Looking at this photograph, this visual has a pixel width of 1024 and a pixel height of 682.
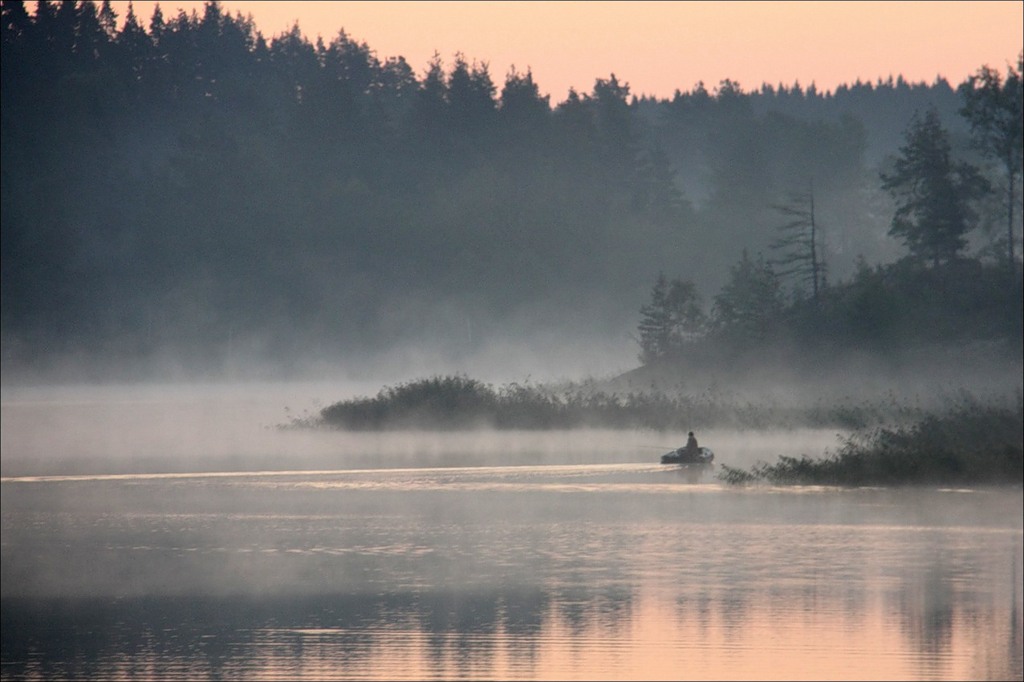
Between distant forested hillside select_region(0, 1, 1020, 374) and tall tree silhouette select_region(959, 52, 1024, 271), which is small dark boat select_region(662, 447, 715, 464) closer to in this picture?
tall tree silhouette select_region(959, 52, 1024, 271)

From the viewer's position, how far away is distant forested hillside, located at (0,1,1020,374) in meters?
176

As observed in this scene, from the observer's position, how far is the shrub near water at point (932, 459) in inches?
1921

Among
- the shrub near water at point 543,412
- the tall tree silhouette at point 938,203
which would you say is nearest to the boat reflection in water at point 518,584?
the shrub near water at point 543,412

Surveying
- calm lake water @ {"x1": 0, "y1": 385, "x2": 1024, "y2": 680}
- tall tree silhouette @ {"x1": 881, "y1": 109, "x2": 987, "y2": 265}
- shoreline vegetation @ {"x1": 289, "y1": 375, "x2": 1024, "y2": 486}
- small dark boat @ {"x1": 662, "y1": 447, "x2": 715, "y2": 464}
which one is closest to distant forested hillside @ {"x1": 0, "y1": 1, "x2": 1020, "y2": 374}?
tall tree silhouette @ {"x1": 881, "y1": 109, "x2": 987, "y2": 265}

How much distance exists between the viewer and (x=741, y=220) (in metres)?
184

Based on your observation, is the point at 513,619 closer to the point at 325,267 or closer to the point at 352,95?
the point at 325,267

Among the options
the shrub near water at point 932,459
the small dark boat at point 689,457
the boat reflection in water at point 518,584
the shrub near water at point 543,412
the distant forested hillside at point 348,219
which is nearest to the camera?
the boat reflection in water at point 518,584

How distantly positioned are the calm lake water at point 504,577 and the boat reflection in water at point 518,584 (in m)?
0.09

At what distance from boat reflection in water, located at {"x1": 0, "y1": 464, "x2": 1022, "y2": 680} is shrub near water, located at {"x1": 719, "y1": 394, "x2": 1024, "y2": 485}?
115cm

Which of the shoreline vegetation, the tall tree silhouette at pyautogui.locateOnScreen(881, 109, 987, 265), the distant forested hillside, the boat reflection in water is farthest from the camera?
the distant forested hillside

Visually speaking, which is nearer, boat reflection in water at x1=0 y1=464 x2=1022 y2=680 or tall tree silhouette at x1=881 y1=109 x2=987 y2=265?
boat reflection in water at x1=0 y1=464 x2=1022 y2=680

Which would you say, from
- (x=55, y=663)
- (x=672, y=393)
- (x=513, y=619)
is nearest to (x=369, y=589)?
(x=513, y=619)

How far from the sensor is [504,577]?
3569cm

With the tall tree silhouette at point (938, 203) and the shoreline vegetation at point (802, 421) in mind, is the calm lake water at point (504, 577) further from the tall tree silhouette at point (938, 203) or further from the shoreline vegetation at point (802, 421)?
the tall tree silhouette at point (938, 203)
